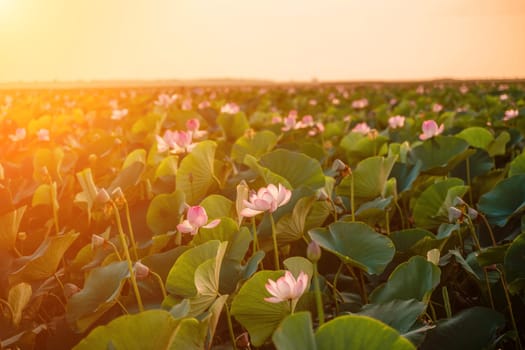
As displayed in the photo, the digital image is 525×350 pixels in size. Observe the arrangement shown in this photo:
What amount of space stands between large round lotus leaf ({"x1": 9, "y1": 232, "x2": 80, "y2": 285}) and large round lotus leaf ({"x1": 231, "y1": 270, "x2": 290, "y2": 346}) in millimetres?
531

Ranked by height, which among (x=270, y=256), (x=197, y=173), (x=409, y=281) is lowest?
(x=270, y=256)

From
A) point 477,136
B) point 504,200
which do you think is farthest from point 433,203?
point 477,136

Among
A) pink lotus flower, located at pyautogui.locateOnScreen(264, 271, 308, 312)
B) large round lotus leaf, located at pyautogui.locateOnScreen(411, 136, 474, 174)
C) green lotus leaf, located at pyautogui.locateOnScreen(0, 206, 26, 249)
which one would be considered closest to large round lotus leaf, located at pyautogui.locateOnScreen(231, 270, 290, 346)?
pink lotus flower, located at pyautogui.locateOnScreen(264, 271, 308, 312)

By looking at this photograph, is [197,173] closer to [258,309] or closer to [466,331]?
[258,309]

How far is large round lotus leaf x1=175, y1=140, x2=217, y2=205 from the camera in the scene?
6.00ft

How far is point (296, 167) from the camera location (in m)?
1.80

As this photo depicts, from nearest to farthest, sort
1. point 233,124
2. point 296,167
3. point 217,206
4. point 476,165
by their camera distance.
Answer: point 217,206
point 296,167
point 476,165
point 233,124

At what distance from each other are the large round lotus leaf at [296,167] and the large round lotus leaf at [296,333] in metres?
0.98

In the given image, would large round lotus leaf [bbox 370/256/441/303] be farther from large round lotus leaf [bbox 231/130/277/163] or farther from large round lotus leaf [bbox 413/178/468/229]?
large round lotus leaf [bbox 231/130/277/163]

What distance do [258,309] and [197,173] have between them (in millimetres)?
849

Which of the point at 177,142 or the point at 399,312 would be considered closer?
the point at 399,312

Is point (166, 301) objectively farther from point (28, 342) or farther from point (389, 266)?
point (389, 266)

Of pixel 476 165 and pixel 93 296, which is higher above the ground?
pixel 476 165

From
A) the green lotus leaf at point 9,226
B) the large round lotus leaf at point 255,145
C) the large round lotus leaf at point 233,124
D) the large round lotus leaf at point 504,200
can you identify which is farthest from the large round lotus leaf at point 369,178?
the large round lotus leaf at point 233,124
